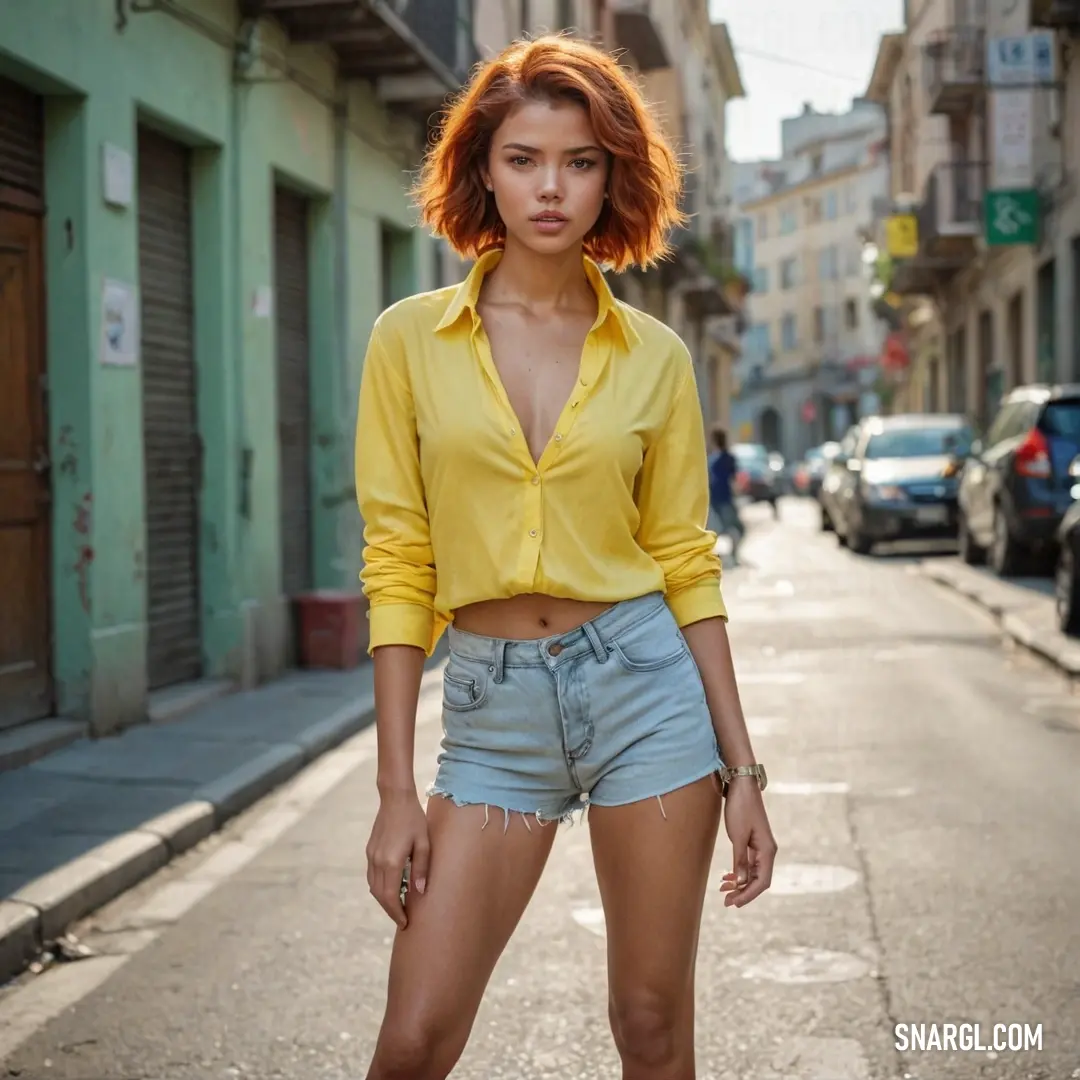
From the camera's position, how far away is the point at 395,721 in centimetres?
265

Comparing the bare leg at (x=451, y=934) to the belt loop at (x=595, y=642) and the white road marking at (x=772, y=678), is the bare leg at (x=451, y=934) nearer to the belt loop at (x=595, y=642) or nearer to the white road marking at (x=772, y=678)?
the belt loop at (x=595, y=642)

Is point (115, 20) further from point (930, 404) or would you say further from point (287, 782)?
point (930, 404)

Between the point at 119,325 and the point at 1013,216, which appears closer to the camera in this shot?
the point at 119,325

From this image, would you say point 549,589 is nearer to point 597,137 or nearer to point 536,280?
point 536,280

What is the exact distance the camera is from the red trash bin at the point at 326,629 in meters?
12.6

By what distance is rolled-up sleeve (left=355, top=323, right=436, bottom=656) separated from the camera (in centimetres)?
274

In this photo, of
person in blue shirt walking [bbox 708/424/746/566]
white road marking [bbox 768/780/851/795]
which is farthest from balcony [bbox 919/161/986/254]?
white road marking [bbox 768/780/851/795]

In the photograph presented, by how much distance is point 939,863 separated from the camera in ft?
20.3

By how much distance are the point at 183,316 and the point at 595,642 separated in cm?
906

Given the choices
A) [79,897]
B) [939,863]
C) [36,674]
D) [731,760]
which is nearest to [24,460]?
[36,674]

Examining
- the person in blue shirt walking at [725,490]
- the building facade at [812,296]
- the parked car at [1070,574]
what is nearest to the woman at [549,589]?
the parked car at [1070,574]

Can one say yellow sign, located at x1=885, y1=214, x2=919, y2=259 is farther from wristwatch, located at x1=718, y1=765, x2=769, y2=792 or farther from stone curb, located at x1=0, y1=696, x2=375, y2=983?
wristwatch, located at x1=718, y1=765, x2=769, y2=792

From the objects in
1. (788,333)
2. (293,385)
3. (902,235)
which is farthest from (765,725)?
(788,333)

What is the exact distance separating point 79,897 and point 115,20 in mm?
5570
